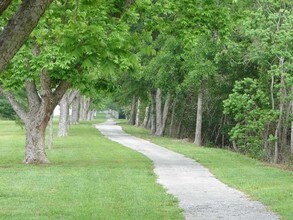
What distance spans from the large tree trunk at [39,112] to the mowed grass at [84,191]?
31.1 inches

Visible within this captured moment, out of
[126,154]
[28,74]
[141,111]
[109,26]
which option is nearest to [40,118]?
[28,74]

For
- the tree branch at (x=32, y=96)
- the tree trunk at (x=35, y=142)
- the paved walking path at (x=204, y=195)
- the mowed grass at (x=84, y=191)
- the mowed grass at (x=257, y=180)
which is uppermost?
the tree branch at (x=32, y=96)

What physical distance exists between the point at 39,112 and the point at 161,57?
648 inches

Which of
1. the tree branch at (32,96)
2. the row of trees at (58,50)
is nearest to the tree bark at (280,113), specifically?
the row of trees at (58,50)

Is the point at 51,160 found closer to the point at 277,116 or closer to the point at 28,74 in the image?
the point at 28,74

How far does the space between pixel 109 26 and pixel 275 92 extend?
60.6 ft

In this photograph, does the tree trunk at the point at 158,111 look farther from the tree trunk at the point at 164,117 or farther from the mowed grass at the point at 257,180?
the mowed grass at the point at 257,180

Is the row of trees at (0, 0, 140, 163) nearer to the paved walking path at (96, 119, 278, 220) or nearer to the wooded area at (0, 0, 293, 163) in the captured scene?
the wooded area at (0, 0, 293, 163)

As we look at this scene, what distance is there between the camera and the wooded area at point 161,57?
307 inches

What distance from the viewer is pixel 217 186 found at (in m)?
16.2

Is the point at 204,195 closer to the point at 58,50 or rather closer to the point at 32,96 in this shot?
the point at 58,50

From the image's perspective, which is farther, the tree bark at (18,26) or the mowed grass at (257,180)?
the mowed grass at (257,180)

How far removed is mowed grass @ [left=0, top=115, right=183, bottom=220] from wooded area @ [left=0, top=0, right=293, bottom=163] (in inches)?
104

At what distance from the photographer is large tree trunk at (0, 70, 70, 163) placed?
21938 mm
